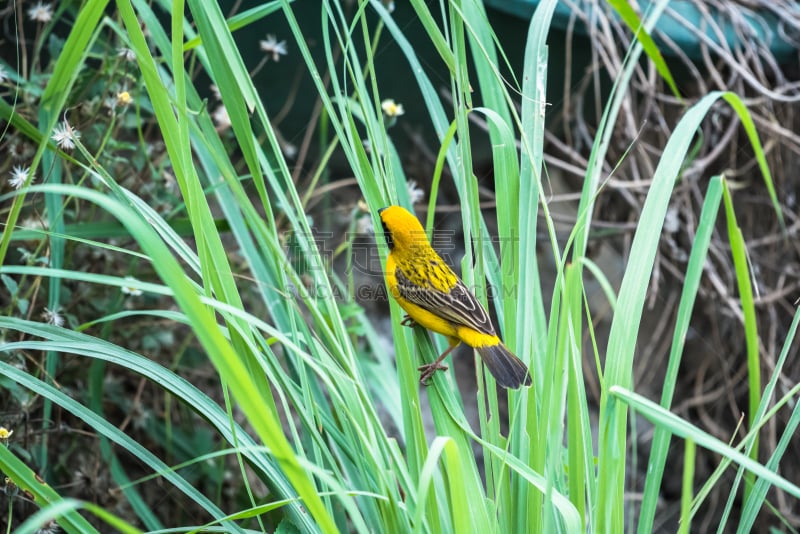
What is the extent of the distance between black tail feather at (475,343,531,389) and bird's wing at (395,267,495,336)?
124 millimetres

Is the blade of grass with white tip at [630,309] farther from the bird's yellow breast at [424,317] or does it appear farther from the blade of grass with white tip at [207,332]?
the bird's yellow breast at [424,317]

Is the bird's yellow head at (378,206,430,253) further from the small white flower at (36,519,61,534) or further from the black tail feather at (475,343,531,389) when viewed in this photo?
the small white flower at (36,519,61,534)

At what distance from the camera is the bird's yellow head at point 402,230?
2.02m

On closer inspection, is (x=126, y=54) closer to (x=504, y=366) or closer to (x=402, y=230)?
(x=402, y=230)

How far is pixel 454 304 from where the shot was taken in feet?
6.82

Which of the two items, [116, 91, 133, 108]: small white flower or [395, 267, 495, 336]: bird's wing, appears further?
[116, 91, 133, 108]: small white flower

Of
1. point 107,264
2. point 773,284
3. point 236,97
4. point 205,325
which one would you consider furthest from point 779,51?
point 205,325

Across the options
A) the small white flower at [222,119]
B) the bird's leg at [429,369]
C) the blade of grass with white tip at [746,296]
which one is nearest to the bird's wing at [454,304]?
the bird's leg at [429,369]

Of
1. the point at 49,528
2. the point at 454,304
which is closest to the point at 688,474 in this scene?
the point at 454,304

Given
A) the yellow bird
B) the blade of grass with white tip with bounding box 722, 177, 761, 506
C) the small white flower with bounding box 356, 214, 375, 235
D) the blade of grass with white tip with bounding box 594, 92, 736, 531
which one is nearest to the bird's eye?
the yellow bird

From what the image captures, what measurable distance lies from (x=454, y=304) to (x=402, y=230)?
0.28m

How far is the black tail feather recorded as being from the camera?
5.43 feet

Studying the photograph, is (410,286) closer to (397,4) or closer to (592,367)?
(397,4)

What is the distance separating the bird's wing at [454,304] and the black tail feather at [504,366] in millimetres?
124
